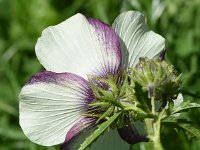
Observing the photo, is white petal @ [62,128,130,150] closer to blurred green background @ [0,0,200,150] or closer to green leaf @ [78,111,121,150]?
green leaf @ [78,111,121,150]

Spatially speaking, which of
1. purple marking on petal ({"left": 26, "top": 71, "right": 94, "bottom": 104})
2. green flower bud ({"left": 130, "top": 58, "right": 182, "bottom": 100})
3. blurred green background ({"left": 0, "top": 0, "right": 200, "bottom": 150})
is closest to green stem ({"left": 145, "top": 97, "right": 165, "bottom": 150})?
green flower bud ({"left": 130, "top": 58, "right": 182, "bottom": 100})

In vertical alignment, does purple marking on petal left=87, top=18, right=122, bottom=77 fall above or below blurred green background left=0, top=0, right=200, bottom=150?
above

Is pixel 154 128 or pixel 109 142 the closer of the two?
pixel 154 128

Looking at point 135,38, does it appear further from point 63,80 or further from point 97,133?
point 97,133

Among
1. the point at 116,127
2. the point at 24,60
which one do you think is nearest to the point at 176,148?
the point at 116,127

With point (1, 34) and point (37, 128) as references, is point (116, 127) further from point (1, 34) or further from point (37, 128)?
point (1, 34)

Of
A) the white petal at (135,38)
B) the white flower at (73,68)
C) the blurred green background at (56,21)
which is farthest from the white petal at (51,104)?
the blurred green background at (56,21)

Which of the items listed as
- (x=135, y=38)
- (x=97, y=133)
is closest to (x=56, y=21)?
(x=135, y=38)

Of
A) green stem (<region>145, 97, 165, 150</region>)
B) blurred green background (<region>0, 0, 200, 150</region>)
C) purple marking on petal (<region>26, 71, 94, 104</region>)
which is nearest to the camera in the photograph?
green stem (<region>145, 97, 165, 150</region>)
